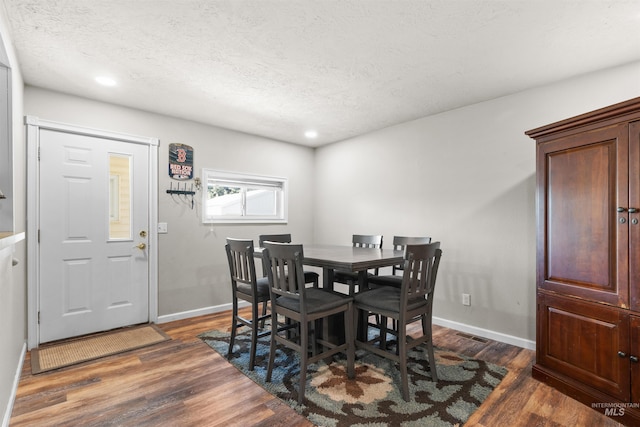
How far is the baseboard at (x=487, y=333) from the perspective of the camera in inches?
113

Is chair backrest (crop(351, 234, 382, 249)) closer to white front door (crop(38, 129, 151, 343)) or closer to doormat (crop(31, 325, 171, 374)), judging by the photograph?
doormat (crop(31, 325, 171, 374))

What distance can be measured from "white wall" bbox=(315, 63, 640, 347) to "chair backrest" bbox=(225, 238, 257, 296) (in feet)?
6.96

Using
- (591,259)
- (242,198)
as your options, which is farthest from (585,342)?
(242,198)

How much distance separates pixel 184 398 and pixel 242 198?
2.75 m

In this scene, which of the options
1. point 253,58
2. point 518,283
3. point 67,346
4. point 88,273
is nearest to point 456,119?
point 518,283

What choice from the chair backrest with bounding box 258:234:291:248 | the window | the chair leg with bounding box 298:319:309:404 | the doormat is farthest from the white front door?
the chair leg with bounding box 298:319:309:404

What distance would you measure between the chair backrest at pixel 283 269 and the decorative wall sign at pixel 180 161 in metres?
2.05

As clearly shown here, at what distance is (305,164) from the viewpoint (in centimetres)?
505

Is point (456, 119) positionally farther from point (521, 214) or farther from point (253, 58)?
point (253, 58)

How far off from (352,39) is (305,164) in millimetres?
2983

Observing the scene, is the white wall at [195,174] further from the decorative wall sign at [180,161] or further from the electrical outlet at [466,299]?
the electrical outlet at [466,299]

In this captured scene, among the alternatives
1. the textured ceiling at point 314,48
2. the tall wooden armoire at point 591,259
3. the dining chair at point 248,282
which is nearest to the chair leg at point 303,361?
the dining chair at point 248,282

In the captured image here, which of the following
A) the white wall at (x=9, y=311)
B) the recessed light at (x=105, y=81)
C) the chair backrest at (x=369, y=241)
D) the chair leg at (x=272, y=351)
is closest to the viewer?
the white wall at (x=9, y=311)

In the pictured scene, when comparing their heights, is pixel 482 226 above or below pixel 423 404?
above
